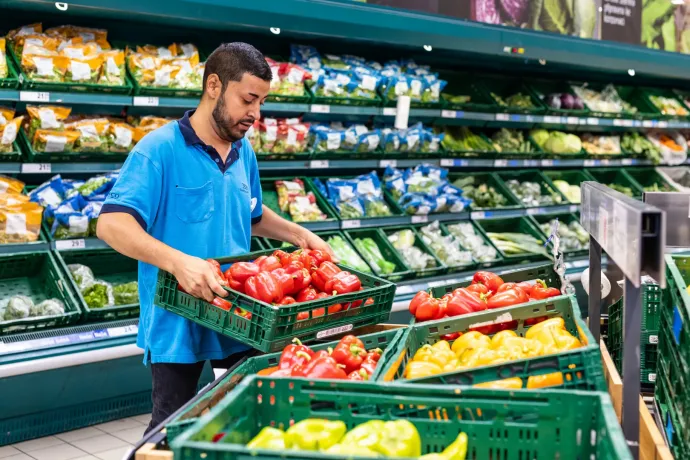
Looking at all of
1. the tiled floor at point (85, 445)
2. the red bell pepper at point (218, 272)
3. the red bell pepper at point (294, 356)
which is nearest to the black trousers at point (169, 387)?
the red bell pepper at point (218, 272)

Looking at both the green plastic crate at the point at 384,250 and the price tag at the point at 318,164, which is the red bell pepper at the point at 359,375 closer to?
the green plastic crate at the point at 384,250

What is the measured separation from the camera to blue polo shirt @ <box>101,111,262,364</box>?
270 centimetres

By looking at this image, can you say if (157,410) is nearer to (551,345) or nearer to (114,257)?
(551,345)

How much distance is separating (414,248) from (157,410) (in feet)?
11.2

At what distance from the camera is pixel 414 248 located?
596cm

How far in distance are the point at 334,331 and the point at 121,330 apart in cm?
205

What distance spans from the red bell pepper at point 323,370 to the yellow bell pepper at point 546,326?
2.16 feet

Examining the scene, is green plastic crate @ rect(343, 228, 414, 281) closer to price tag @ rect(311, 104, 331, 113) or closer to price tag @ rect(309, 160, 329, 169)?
price tag @ rect(309, 160, 329, 169)

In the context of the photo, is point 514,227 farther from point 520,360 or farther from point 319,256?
point 520,360

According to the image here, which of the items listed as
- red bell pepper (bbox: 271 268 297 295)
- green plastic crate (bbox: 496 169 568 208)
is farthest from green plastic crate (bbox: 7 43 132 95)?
green plastic crate (bbox: 496 169 568 208)

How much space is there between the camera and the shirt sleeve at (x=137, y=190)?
2.65 metres

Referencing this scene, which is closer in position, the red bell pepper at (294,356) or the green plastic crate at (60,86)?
the red bell pepper at (294,356)

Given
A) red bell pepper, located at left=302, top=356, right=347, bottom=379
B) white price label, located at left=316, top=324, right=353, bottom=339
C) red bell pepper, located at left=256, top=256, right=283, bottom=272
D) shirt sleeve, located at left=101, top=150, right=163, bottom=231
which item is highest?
shirt sleeve, located at left=101, top=150, right=163, bottom=231

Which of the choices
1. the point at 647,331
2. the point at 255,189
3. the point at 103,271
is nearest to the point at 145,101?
the point at 103,271
